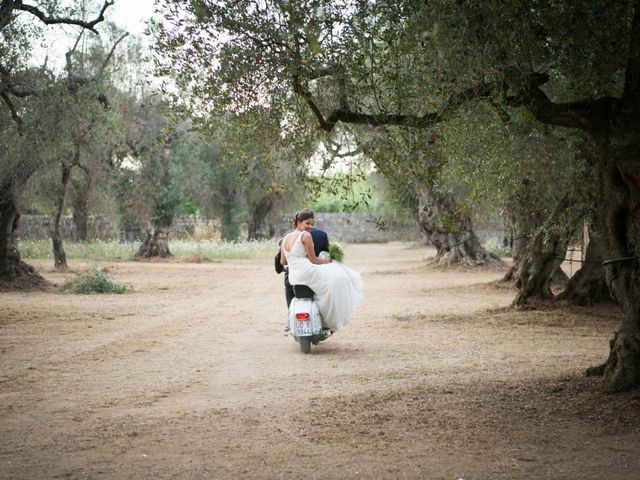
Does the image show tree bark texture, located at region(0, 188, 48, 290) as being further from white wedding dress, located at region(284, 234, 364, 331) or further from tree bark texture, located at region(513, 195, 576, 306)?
tree bark texture, located at region(513, 195, 576, 306)

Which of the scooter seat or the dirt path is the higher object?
the scooter seat

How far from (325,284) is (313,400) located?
11.6 feet

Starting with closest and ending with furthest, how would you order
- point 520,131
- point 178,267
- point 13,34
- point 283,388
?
point 283,388 < point 520,131 < point 13,34 < point 178,267

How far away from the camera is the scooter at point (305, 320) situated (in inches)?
440

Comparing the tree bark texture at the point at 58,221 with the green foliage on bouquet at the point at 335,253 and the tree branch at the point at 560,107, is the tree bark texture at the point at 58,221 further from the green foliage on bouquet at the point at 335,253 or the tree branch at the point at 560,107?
the tree branch at the point at 560,107

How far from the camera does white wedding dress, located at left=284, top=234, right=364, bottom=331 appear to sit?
11258mm

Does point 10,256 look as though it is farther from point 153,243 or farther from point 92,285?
point 153,243

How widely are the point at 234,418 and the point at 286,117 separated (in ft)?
11.7

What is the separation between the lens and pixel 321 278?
11.3 m

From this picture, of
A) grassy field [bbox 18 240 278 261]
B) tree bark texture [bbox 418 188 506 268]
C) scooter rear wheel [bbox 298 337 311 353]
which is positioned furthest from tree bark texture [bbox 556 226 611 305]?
grassy field [bbox 18 240 278 261]

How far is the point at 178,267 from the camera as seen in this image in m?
34.1

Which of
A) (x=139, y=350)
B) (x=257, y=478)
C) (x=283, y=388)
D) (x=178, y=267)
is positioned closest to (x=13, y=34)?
(x=139, y=350)

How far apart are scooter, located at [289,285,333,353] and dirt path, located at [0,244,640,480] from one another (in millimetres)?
293

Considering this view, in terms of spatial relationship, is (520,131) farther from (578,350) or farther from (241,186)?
(241,186)
